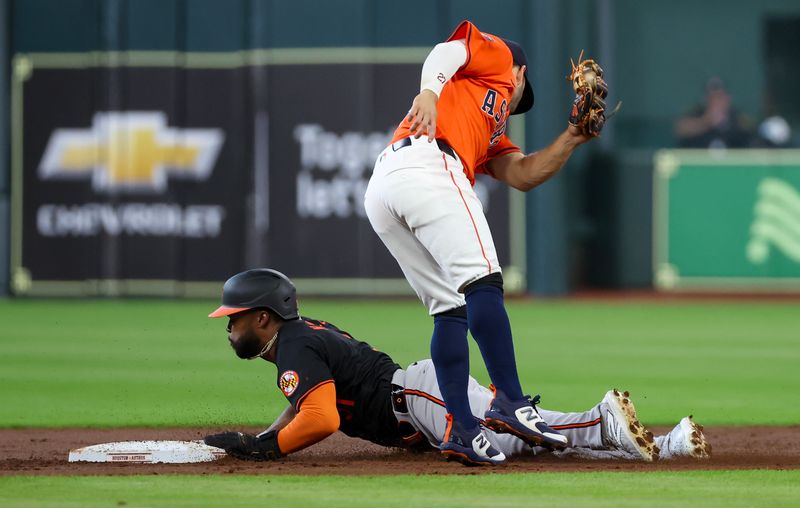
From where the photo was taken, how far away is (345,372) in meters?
5.71

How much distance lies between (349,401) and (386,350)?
15.6ft

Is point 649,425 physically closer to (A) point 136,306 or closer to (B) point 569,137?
(B) point 569,137

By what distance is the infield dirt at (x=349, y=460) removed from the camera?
5.39m

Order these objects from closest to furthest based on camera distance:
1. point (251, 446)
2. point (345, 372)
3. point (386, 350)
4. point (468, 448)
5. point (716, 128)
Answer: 1. point (468, 448)
2. point (251, 446)
3. point (345, 372)
4. point (386, 350)
5. point (716, 128)

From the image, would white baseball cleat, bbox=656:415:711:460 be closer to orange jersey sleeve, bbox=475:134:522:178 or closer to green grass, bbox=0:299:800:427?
orange jersey sleeve, bbox=475:134:522:178

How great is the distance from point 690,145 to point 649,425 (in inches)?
469

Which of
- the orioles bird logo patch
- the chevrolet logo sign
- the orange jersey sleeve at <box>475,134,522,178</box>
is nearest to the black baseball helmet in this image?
the orioles bird logo patch

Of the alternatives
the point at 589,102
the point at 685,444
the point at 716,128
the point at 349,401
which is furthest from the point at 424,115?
the point at 716,128

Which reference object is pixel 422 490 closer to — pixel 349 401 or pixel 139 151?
pixel 349 401

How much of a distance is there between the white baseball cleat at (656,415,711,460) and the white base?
170 cm

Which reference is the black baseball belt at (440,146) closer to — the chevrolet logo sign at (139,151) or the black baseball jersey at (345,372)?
the black baseball jersey at (345,372)

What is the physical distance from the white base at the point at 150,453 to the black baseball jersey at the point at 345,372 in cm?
45

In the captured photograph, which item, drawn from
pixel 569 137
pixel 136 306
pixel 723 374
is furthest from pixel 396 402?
pixel 136 306

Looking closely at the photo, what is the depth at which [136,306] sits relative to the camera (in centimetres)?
1550
